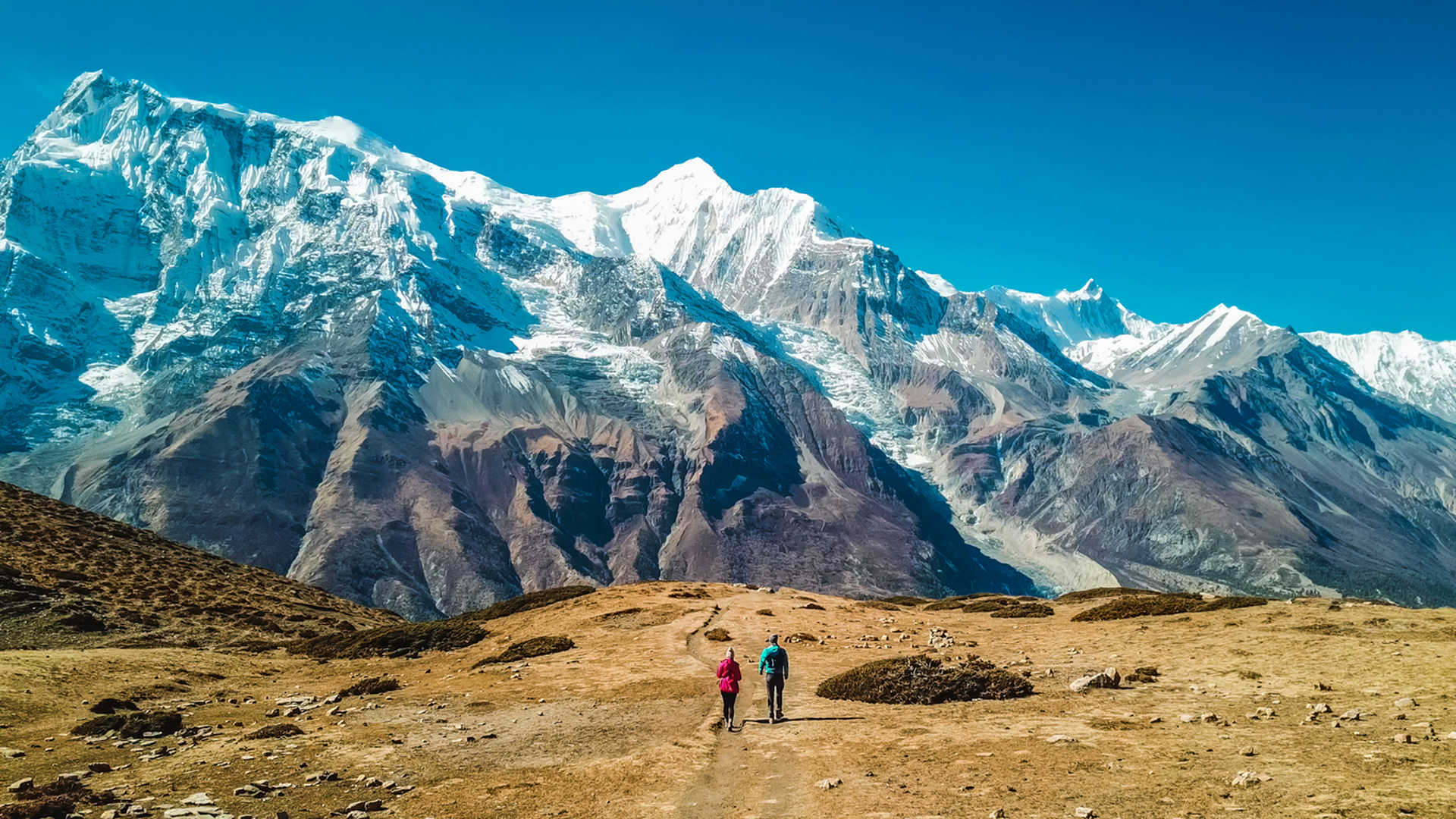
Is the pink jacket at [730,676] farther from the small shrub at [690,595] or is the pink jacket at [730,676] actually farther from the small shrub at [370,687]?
the small shrub at [690,595]

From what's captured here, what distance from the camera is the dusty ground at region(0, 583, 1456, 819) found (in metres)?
20.7

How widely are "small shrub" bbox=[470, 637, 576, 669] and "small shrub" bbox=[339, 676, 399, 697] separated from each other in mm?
5679

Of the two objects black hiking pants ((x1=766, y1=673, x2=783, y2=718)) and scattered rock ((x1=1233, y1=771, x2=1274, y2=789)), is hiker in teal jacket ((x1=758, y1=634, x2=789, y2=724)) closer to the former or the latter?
black hiking pants ((x1=766, y1=673, x2=783, y2=718))

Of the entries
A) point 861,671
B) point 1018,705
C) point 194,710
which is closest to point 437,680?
point 194,710

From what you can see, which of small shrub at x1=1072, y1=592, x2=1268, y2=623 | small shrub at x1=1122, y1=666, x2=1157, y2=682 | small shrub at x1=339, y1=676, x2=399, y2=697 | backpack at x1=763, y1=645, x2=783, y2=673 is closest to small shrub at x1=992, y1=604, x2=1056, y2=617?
small shrub at x1=1072, y1=592, x2=1268, y2=623

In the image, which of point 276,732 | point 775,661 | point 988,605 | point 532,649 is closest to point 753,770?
point 775,661

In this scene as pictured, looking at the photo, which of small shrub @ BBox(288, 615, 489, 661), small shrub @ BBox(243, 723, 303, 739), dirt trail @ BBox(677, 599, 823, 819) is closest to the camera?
dirt trail @ BBox(677, 599, 823, 819)

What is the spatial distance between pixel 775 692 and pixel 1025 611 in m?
37.0

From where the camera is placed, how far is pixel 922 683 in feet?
109

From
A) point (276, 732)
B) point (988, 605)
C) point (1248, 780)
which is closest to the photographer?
point (1248, 780)

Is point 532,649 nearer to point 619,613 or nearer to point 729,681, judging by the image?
point 619,613

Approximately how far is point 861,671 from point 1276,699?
14485mm

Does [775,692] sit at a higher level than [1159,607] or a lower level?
higher

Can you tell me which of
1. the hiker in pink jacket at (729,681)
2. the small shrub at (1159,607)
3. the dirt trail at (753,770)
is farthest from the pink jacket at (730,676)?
the small shrub at (1159,607)
